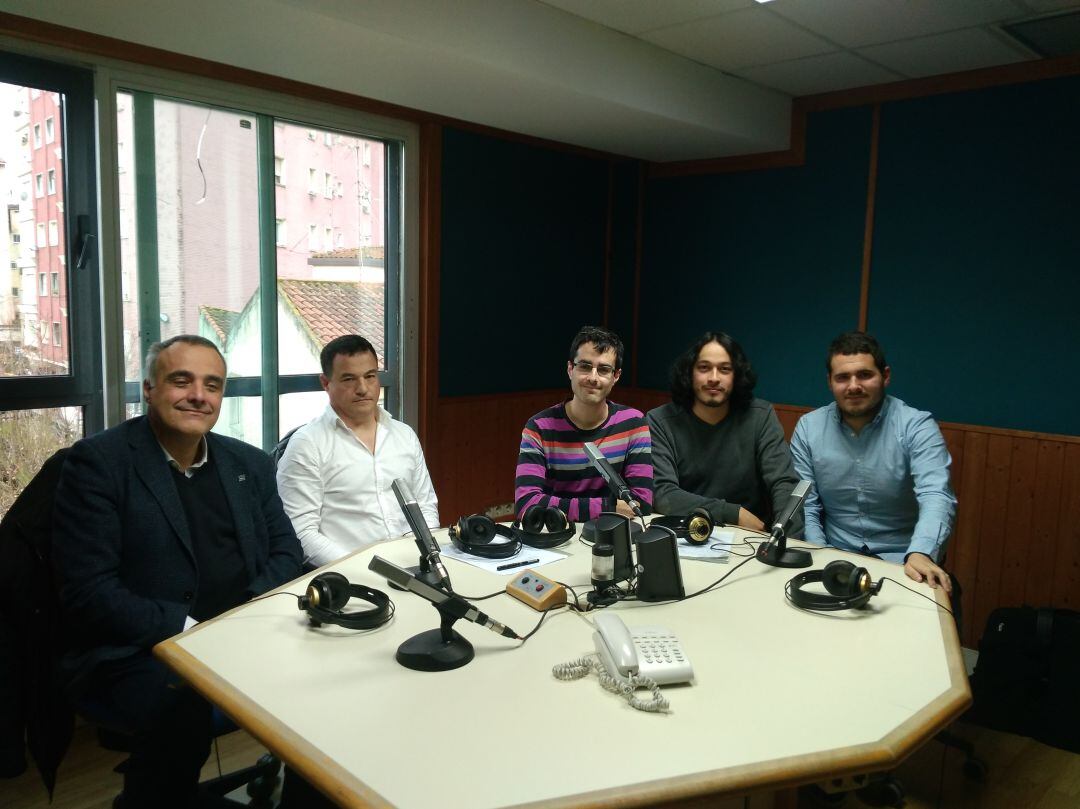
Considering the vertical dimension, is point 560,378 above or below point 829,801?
above

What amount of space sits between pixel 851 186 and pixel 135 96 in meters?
3.10

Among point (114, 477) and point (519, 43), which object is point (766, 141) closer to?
point (519, 43)

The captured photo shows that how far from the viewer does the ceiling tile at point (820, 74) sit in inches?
133

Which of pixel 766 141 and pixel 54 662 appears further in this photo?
pixel 766 141

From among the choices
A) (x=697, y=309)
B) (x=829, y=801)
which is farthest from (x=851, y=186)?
(x=829, y=801)

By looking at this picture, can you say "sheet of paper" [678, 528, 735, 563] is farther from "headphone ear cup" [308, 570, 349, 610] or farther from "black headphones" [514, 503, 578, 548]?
Answer: "headphone ear cup" [308, 570, 349, 610]

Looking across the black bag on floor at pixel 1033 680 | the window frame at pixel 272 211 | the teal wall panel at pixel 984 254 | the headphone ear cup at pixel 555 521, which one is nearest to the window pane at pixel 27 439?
the window frame at pixel 272 211

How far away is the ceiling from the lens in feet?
8.13

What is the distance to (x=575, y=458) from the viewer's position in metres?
2.63

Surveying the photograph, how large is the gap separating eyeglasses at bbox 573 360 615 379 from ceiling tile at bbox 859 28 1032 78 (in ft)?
5.84

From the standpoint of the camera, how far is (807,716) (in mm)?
1288

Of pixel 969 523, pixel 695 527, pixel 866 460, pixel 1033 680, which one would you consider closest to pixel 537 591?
pixel 695 527

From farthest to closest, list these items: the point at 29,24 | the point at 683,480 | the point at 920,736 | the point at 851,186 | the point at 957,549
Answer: the point at 851,186
the point at 957,549
the point at 683,480
the point at 29,24
the point at 920,736

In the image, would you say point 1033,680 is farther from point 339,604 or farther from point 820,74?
point 820,74
